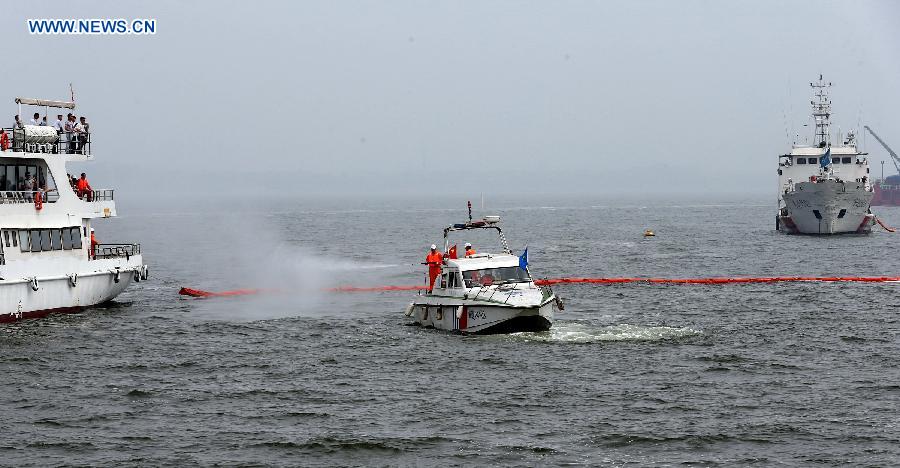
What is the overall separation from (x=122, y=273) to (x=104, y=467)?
27534 mm

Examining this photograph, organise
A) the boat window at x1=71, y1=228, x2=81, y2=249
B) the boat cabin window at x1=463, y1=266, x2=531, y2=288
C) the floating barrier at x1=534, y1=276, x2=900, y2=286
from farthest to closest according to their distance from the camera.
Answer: the floating barrier at x1=534, y1=276, x2=900, y2=286 < the boat window at x1=71, y1=228, x2=81, y2=249 < the boat cabin window at x1=463, y1=266, x2=531, y2=288

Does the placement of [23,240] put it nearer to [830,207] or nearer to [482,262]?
[482,262]

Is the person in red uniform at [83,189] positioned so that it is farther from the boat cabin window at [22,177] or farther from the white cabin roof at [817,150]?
the white cabin roof at [817,150]

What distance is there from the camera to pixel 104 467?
2238 centimetres

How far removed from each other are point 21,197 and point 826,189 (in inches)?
3252

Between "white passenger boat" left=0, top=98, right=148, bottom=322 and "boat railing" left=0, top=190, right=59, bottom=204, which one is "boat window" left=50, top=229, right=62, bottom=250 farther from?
"boat railing" left=0, top=190, right=59, bottom=204

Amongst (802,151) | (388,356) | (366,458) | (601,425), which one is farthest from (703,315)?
(802,151)

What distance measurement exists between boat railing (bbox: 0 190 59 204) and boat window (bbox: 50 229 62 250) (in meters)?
1.61

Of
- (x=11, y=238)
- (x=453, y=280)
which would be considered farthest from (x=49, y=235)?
(x=453, y=280)

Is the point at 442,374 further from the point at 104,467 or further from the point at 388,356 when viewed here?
the point at 104,467

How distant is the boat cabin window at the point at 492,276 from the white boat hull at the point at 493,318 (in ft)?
3.14

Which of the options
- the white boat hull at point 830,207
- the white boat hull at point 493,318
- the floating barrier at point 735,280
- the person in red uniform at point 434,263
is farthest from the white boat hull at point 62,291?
the white boat hull at point 830,207

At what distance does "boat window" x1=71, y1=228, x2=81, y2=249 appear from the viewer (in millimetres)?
45312

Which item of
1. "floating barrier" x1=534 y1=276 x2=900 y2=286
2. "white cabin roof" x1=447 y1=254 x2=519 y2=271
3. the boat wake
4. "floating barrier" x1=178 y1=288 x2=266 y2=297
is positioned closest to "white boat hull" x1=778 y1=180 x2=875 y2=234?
"floating barrier" x1=534 y1=276 x2=900 y2=286
